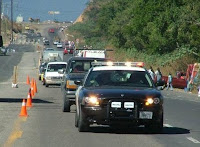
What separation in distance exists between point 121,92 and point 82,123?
1.11 meters

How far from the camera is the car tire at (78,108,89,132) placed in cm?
1748

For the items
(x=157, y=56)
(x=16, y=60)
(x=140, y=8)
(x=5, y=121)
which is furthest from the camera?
(x=16, y=60)

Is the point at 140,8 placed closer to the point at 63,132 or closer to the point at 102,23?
the point at 102,23

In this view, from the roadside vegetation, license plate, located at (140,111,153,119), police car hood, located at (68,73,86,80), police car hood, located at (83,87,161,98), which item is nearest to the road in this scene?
license plate, located at (140,111,153,119)

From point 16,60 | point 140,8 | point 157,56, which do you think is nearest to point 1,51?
point 16,60

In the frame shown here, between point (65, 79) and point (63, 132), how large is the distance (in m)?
9.57

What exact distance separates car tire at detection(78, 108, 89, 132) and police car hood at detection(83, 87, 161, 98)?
1.58 ft

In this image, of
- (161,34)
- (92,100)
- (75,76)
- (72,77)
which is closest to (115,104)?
(92,100)

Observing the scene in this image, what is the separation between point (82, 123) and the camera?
17609 millimetres

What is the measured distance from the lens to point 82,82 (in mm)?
19484

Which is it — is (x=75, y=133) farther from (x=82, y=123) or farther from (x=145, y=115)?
(x=145, y=115)

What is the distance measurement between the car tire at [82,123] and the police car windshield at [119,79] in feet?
3.98

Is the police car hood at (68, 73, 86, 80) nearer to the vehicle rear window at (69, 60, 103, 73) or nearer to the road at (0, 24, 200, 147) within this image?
the vehicle rear window at (69, 60, 103, 73)

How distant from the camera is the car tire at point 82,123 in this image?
17.5 metres
